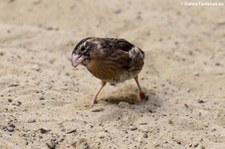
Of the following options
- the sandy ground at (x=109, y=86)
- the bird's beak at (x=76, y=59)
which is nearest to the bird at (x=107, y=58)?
the bird's beak at (x=76, y=59)

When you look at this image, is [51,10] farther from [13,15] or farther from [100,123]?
[100,123]

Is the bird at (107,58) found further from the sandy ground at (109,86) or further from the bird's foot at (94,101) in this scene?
the sandy ground at (109,86)

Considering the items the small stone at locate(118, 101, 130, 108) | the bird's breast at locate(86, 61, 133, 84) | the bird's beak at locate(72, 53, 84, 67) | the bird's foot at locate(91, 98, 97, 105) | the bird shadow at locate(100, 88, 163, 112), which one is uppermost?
the bird's beak at locate(72, 53, 84, 67)

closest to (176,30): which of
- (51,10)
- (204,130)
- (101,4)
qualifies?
(101,4)

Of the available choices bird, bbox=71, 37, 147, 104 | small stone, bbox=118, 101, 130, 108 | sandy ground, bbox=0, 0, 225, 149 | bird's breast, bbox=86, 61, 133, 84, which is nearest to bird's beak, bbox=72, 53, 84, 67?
bird, bbox=71, 37, 147, 104

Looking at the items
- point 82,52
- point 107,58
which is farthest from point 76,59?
point 107,58

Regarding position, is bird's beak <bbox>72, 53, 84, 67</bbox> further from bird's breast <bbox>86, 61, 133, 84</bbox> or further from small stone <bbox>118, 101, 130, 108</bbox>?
small stone <bbox>118, 101, 130, 108</bbox>

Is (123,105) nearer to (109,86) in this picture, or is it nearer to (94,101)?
(94,101)
